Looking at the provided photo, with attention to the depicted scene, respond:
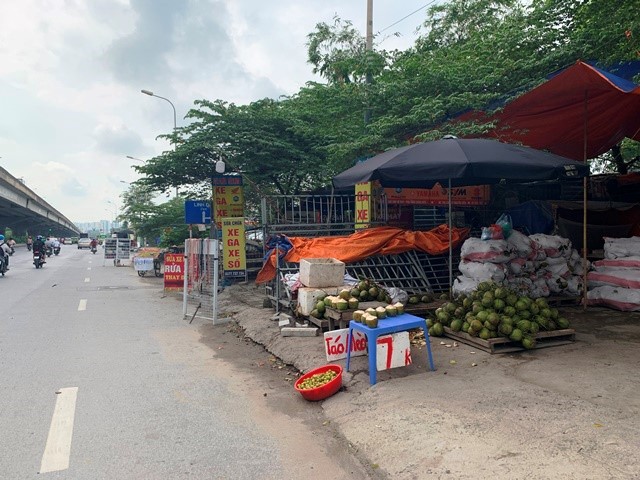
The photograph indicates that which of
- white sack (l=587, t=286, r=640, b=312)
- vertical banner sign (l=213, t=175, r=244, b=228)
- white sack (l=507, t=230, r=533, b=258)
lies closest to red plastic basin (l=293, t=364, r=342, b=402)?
white sack (l=507, t=230, r=533, b=258)

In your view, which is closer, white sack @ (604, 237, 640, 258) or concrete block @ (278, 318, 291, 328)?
concrete block @ (278, 318, 291, 328)

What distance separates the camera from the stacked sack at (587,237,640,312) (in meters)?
6.70

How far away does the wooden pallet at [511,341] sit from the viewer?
4961 millimetres

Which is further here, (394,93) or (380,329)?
(394,93)

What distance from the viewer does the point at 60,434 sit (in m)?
3.68

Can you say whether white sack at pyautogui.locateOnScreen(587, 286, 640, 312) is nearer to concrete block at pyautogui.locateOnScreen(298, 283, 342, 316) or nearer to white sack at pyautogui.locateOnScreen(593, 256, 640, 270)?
white sack at pyautogui.locateOnScreen(593, 256, 640, 270)

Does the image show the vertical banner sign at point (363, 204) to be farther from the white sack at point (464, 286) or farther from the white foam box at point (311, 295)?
the white foam box at point (311, 295)

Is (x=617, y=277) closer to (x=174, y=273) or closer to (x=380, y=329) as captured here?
(x=380, y=329)

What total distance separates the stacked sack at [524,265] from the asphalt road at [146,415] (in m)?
3.35

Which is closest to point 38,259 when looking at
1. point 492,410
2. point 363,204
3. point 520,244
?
point 363,204

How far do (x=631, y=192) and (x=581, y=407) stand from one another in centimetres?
815

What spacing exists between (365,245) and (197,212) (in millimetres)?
7594

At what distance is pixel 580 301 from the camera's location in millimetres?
7387

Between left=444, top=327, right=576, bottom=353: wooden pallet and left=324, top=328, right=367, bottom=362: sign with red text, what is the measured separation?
125 centimetres
